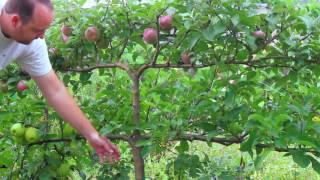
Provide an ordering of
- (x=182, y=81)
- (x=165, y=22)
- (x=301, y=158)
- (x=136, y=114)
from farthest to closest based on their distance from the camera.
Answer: (x=182, y=81), (x=136, y=114), (x=165, y=22), (x=301, y=158)

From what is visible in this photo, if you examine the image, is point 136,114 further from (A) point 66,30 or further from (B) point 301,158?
(B) point 301,158

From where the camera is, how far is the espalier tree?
1.89 m

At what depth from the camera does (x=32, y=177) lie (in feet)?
8.00

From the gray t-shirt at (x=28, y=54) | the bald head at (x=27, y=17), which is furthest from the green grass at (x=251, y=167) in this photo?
the bald head at (x=27, y=17)

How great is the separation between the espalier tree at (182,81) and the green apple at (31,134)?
0.04 meters

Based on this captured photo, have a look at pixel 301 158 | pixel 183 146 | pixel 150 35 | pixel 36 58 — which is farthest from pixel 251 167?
pixel 36 58

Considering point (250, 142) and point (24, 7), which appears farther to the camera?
point (250, 142)

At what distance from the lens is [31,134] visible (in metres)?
2.29

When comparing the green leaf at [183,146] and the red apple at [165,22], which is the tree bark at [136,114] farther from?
the red apple at [165,22]

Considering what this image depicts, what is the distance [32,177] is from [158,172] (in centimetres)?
126

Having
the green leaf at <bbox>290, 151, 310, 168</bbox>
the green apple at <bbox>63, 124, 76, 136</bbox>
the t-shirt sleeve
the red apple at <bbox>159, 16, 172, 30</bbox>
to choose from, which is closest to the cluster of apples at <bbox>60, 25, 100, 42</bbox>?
the t-shirt sleeve

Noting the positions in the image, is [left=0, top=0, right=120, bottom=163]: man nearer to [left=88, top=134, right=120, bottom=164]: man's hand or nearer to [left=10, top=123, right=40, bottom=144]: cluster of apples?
[left=88, top=134, right=120, bottom=164]: man's hand

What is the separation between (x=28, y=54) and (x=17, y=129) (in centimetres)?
36

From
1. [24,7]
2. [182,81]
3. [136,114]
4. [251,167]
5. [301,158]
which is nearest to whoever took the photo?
A: [24,7]
